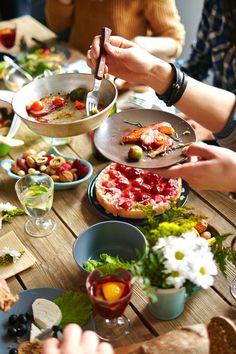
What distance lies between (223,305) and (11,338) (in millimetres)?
511

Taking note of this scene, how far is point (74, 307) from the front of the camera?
1.11 meters

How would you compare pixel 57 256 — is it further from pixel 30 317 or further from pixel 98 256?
pixel 30 317

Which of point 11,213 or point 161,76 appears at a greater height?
point 161,76

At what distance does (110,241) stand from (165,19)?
1.36m

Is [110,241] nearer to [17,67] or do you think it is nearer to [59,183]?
[59,183]

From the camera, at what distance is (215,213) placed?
4.58ft

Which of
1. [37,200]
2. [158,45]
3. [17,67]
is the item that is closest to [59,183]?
[37,200]

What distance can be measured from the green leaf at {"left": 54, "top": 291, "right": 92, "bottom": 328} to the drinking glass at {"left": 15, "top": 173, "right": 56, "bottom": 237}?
27cm

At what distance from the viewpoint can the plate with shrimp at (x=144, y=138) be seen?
4.41 ft

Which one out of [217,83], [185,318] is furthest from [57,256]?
[217,83]

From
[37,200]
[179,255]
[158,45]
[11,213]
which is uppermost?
[179,255]

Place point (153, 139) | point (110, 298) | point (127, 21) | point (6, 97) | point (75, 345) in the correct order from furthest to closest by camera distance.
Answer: point (127, 21)
point (6, 97)
point (153, 139)
point (110, 298)
point (75, 345)

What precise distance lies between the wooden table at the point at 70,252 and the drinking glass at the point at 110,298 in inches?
1.2

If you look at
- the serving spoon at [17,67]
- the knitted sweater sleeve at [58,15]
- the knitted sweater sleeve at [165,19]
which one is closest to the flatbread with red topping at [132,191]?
the serving spoon at [17,67]
